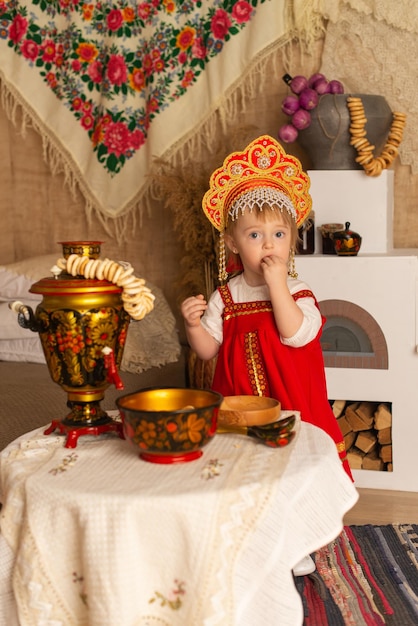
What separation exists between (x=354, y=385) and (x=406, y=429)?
0.68 ft

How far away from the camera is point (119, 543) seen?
1068 mm

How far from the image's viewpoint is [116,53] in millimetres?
3008

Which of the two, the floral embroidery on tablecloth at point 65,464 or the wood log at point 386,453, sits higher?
the floral embroidery on tablecloth at point 65,464

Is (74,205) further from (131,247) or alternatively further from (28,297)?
(28,297)

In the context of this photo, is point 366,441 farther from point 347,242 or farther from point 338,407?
point 347,242

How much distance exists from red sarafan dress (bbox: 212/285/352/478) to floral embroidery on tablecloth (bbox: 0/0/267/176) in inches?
52.6

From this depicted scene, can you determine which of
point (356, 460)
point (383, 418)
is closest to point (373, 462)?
point (356, 460)

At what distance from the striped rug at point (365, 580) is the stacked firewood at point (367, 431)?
0.36 m

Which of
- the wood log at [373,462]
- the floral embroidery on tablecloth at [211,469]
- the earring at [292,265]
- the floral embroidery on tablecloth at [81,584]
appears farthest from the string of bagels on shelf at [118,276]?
the wood log at [373,462]

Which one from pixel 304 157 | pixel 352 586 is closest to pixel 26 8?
pixel 304 157

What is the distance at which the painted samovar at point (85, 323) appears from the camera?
1304 millimetres

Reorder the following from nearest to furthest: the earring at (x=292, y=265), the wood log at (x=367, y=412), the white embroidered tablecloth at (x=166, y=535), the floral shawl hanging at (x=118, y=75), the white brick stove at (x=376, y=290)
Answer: the white embroidered tablecloth at (x=166, y=535), the earring at (x=292, y=265), the white brick stove at (x=376, y=290), the wood log at (x=367, y=412), the floral shawl hanging at (x=118, y=75)

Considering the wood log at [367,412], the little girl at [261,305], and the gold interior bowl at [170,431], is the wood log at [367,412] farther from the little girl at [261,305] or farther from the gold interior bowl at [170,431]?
the gold interior bowl at [170,431]

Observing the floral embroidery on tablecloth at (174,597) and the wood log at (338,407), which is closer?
the floral embroidery on tablecloth at (174,597)
